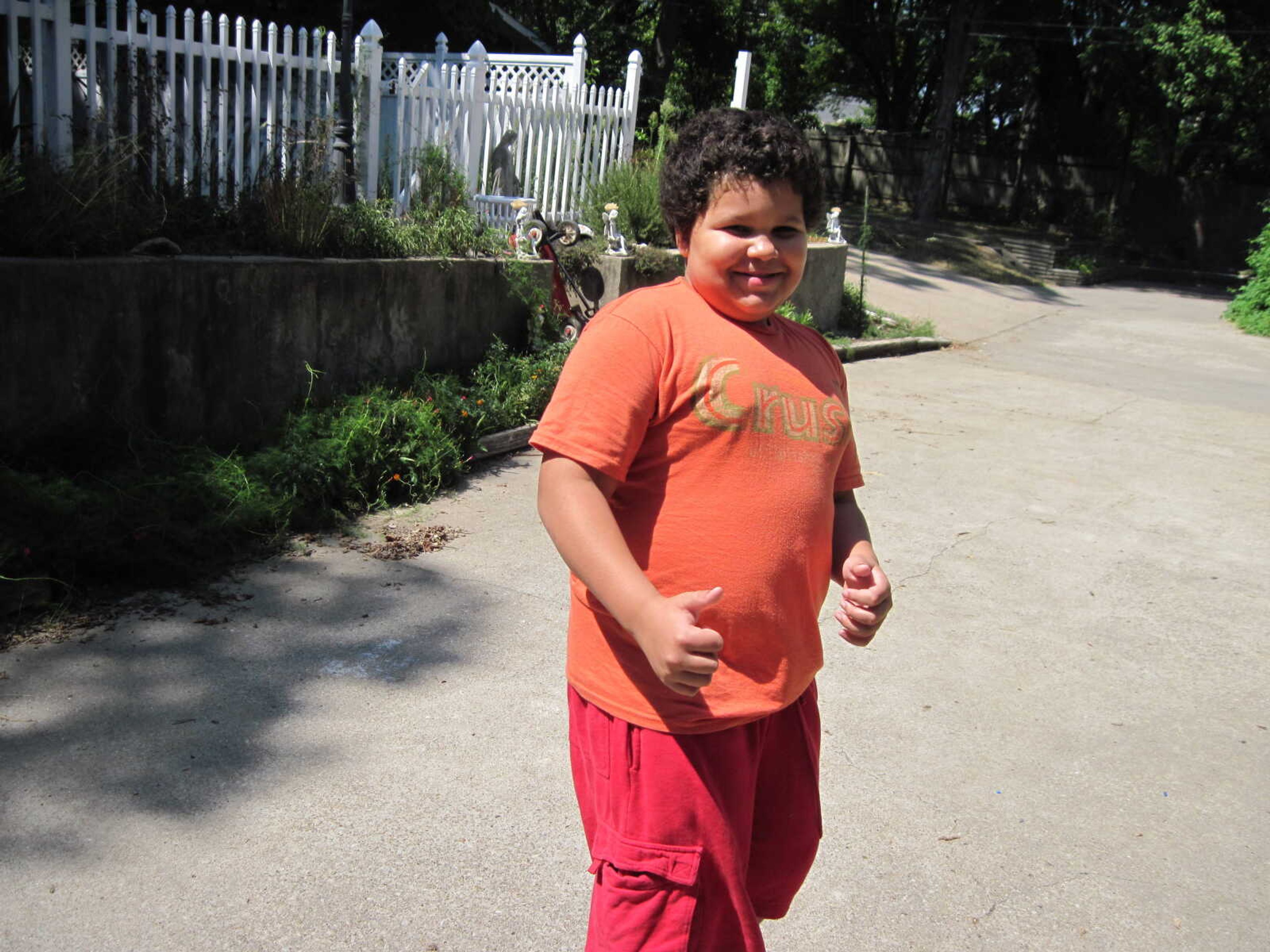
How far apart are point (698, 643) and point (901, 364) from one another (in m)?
10.4

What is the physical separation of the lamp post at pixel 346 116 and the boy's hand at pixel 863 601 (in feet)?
19.0

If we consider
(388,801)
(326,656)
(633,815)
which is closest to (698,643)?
(633,815)

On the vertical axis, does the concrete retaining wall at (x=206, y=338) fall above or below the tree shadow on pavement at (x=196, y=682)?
above

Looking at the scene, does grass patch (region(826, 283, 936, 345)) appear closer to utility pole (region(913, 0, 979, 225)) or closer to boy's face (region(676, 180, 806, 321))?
boy's face (region(676, 180, 806, 321))

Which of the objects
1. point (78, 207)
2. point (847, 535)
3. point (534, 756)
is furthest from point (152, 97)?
point (847, 535)

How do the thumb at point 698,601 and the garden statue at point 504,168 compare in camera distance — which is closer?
the thumb at point 698,601

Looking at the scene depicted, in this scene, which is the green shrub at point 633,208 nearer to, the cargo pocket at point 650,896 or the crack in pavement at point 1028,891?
the crack in pavement at point 1028,891

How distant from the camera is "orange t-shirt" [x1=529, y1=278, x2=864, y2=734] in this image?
1723 millimetres

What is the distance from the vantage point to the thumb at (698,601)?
1.54 m

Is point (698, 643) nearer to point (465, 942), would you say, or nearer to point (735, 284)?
point (735, 284)

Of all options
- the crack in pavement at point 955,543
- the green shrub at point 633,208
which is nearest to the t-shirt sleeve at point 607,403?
the crack in pavement at point 955,543

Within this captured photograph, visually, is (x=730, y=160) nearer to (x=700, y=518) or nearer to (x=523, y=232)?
(x=700, y=518)

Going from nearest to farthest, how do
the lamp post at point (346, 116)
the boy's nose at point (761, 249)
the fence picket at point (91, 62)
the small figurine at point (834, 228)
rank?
the boy's nose at point (761, 249), the fence picket at point (91, 62), the lamp post at point (346, 116), the small figurine at point (834, 228)

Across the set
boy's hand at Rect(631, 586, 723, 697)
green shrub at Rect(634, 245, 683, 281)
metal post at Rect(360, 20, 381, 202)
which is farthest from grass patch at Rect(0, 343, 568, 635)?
boy's hand at Rect(631, 586, 723, 697)
